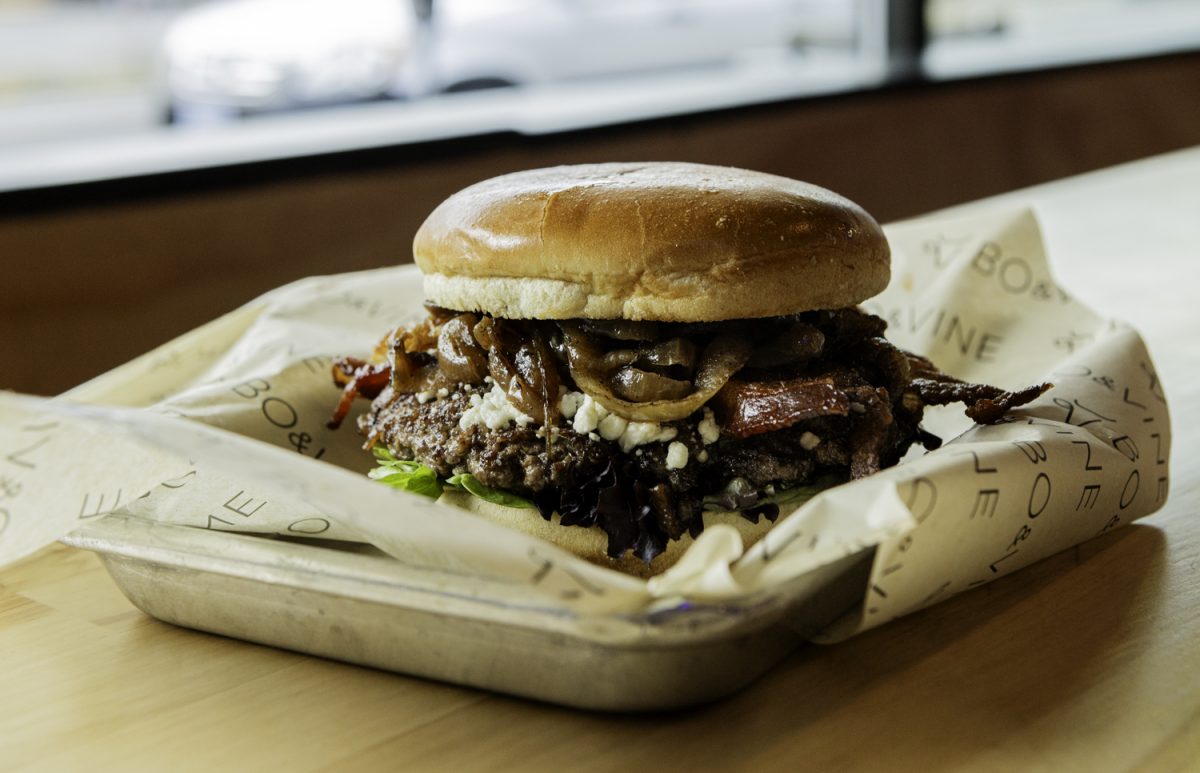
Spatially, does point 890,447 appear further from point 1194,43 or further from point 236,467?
point 1194,43

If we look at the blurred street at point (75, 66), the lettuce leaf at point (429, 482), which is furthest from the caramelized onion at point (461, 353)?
the blurred street at point (75, 66)

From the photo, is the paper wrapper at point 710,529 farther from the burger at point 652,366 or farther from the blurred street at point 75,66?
the blurred street at point 75,66

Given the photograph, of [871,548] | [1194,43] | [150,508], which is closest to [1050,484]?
[871,548]

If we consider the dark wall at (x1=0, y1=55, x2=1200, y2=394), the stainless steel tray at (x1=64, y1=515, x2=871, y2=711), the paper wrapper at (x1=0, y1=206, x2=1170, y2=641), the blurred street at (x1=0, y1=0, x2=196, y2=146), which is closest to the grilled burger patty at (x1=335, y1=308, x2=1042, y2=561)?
the paper wrapper at (x1=0, y1=206, x2=1170, y2=641)

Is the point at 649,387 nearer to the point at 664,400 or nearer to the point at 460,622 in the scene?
the point at 664,400

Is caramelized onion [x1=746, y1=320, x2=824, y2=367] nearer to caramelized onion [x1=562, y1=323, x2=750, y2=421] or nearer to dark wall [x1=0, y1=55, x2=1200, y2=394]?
caramelized onion [x1=562, y1=323, x2=750, y2=421]

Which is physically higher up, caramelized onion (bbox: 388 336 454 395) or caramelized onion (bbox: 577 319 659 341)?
caramelized onion (bbox: 577 319 659 341)

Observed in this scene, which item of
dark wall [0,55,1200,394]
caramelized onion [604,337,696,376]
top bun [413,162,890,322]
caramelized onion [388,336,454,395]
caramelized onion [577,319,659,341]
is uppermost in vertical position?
top bun [413,162,890,322]
